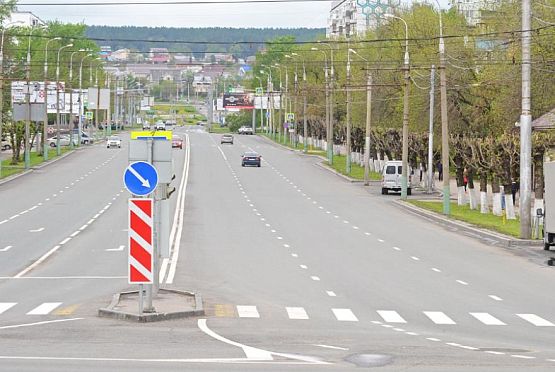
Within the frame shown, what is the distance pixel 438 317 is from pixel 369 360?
23.3ft

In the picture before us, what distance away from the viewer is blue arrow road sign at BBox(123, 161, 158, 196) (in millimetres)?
22078

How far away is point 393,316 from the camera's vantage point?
77.1ft

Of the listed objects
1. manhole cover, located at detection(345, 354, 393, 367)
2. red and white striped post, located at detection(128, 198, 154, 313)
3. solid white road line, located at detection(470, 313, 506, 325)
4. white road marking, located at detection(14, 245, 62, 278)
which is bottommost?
white road marking, located at detection(14, 245, 62, 278)

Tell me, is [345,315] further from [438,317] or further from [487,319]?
[487,319]

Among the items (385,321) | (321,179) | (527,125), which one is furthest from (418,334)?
(321,179)

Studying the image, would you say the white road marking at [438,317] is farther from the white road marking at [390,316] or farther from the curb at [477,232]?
the curb at [477,232]

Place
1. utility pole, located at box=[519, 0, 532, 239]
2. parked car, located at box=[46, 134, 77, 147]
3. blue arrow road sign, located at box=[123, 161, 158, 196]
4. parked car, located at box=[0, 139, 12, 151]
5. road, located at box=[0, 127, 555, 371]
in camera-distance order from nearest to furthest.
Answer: road, located at box=[0, 127, 555, 371] → blue arrow road sign, located at box=[123, 161, 158, 196] → utility pole, located at box=[519, 0, 532, 239] → parked car, located at box=[46, 134, 77, 147] → parked car, located at box=[0, 139, 12, 151]

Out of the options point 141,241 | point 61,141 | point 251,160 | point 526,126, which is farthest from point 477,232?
point 61,141

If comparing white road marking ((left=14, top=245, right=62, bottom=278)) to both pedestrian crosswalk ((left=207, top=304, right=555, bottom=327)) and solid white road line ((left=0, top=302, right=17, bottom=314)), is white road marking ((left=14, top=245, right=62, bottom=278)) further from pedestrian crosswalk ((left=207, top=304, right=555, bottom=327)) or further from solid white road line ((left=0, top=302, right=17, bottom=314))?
pedestrian crosswalk ((left=207, top=304, right=555, bottom=327))

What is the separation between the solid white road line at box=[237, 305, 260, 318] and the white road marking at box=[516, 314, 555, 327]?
4795 mm

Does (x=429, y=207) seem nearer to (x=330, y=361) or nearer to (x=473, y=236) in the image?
(x=473, y=236)

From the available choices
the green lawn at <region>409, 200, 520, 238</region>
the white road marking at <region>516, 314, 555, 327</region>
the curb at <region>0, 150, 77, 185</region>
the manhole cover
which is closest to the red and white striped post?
the manhole cover

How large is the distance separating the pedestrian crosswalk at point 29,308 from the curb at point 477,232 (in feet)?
72.7

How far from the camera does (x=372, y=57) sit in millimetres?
103875
